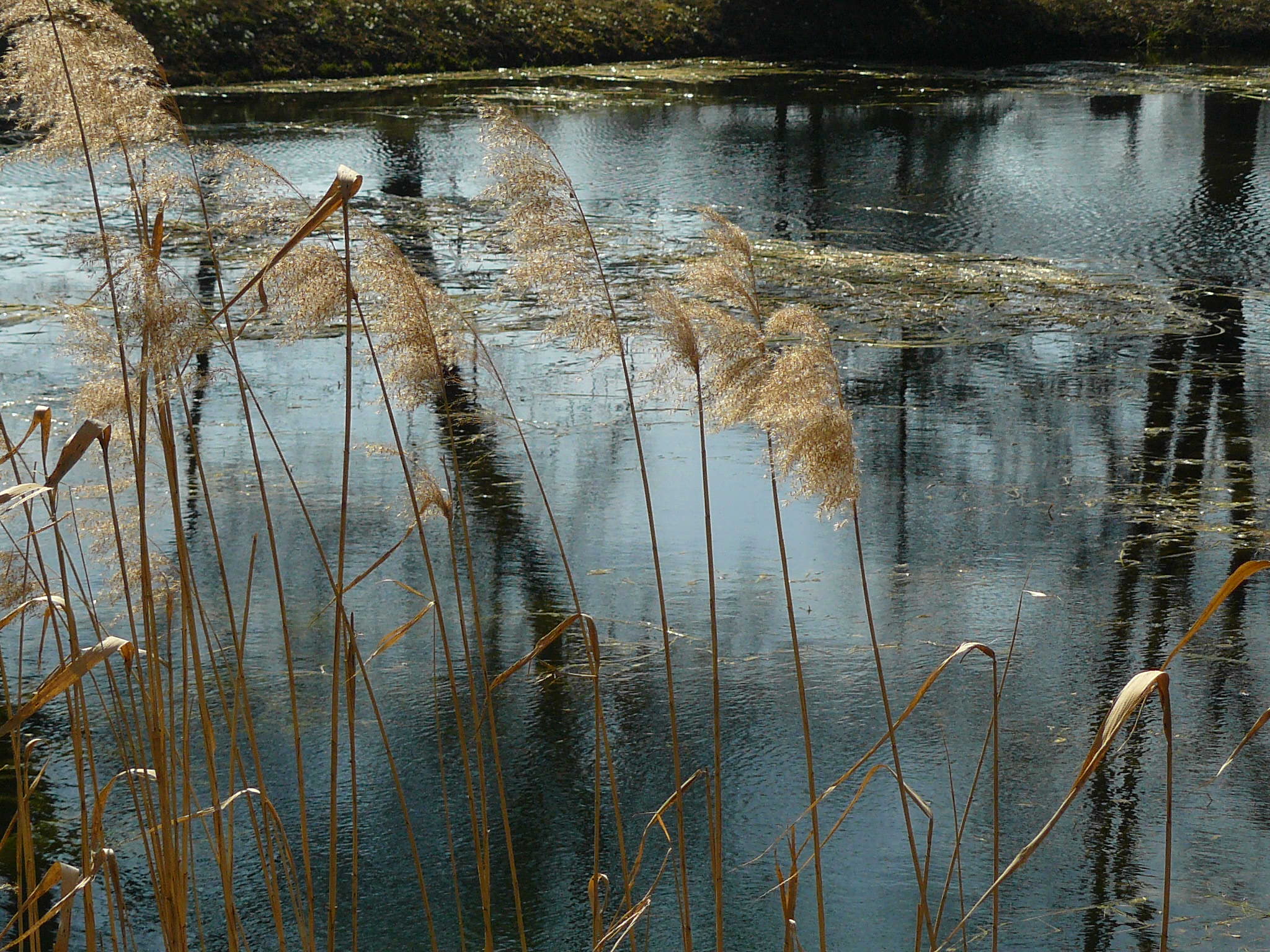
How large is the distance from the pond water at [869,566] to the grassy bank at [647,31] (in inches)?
264

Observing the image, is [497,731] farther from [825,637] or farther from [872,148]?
[872,148]

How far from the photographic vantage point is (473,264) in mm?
6797

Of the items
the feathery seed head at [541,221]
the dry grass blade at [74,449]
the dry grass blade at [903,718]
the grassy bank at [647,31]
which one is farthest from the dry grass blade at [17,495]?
the grassy bank at [647,31]

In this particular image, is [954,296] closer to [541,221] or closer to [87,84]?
[541,221]

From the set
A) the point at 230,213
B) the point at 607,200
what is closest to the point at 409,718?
the point at 230,213

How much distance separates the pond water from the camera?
240 centimetres

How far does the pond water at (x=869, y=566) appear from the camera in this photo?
→ 7.89 ft

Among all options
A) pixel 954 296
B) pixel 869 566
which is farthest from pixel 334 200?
pixel 954 296

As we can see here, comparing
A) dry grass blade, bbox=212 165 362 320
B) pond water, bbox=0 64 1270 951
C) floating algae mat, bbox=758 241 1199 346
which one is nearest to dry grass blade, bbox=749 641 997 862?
pond water, bbox=0 64 1270 951

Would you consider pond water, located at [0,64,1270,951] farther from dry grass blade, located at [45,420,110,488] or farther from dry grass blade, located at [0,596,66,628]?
dry grass blade, located at [45,420,110,488]

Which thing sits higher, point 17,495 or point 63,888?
point 17,495

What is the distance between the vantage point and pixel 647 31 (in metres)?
16.4

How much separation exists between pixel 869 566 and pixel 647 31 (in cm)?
1404

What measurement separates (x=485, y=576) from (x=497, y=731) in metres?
0.83
